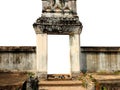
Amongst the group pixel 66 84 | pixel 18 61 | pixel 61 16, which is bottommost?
pixel 66 84

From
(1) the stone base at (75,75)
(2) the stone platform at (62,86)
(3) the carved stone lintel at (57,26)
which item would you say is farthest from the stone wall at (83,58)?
(2) the stone platform at (62,86)

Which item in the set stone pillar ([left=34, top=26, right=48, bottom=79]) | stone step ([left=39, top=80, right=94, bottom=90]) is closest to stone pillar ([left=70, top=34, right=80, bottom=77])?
stone pillar ([left=34, top=26, right=48, bottom=79])

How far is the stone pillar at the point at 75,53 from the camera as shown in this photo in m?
11.6

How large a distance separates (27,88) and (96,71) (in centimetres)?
586

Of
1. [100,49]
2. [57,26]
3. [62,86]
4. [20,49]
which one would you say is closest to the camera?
[62,86]

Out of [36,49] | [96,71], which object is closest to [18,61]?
[36,49]

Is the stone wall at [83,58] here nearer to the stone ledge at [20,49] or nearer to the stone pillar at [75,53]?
the stone ledge at [20,49]

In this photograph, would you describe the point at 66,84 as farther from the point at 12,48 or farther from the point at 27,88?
the point at 12,48

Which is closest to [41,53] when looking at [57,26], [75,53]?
[57,26]

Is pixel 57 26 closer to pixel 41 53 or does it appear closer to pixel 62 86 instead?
pixel 41 53

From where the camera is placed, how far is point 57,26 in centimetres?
1166

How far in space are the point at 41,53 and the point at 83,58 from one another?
2.32 m

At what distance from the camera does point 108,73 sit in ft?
41.3

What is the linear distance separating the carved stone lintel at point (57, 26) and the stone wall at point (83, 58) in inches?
50.6
